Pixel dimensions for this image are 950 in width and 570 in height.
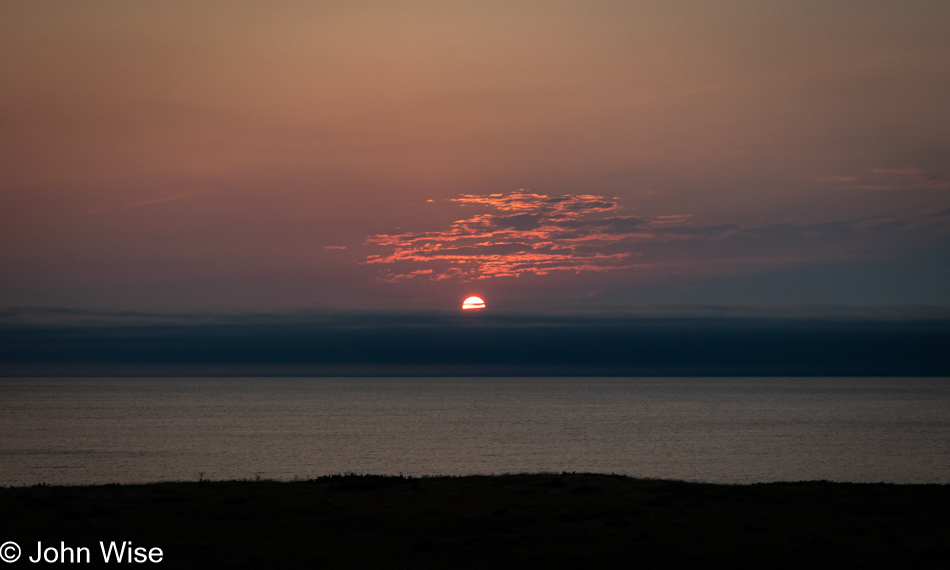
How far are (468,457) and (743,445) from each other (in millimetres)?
41847

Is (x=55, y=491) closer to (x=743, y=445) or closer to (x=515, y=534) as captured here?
(x=515, y=534)

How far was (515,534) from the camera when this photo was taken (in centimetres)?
2498

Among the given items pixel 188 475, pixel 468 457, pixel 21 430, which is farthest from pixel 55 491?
pixel 21 430

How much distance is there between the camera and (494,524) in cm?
2622

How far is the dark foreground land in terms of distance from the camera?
22047mm
